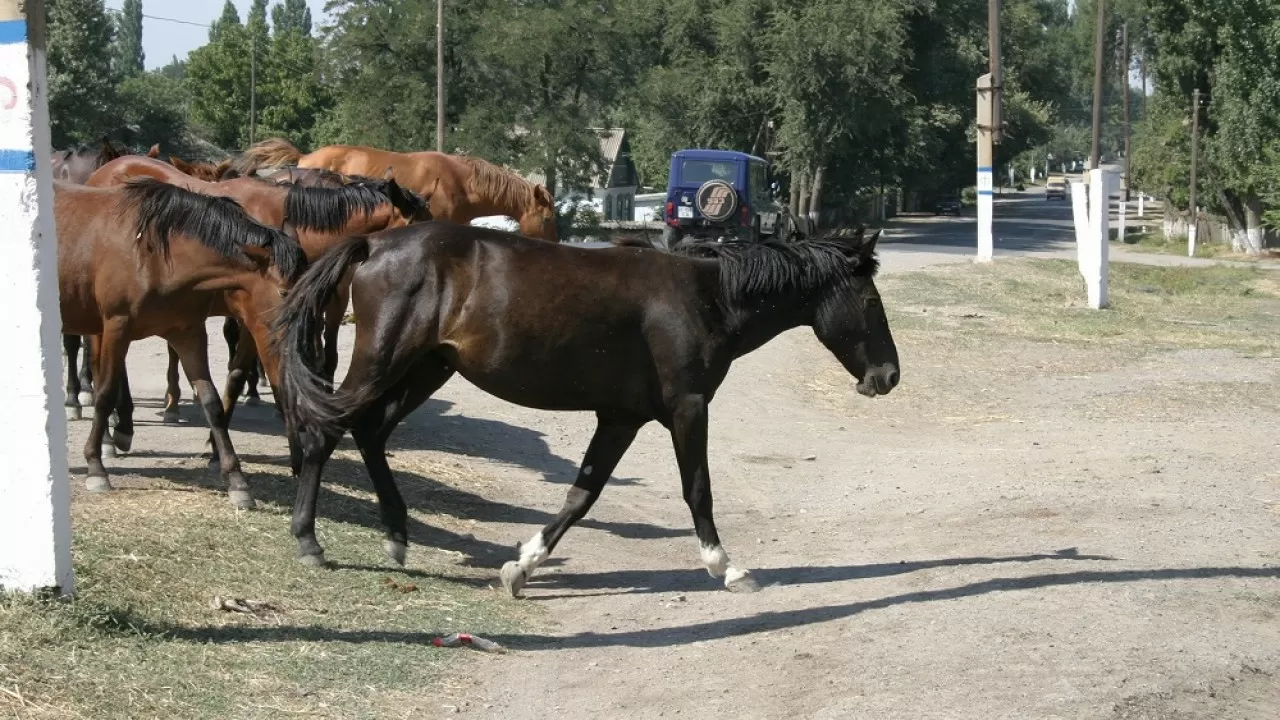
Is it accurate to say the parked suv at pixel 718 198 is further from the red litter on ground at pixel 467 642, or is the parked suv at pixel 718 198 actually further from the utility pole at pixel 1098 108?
the red litter on ground at pixel 467 642

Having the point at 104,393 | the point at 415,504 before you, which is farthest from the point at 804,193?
the point at 104,393

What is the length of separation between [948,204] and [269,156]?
235 ft

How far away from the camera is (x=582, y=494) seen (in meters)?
7.43

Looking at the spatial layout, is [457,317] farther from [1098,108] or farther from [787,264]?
[1098,108]

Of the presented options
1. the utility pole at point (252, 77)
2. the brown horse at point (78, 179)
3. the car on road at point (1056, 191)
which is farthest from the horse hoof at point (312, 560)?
the car on road at point (1056, 191)

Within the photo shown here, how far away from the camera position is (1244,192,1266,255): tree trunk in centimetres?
5144

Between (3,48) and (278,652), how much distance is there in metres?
2.64

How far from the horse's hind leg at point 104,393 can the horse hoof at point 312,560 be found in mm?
1607

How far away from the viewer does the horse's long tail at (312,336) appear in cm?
711

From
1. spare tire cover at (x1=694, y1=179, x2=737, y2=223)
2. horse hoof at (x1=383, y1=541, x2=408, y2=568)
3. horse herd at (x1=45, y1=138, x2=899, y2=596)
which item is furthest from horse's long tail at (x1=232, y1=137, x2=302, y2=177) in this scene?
spare tire cover at (x1=694, y1=179, x2=737, y2=223)

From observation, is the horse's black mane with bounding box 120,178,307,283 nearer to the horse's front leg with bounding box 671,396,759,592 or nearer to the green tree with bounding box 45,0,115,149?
the horse's front leg with bounding box 671,396,759,592

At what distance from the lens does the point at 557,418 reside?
13172 mm

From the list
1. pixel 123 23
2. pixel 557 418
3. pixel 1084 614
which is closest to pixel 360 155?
pixel 557 418

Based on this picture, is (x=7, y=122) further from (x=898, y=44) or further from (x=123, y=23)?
(x=123, y=23)
